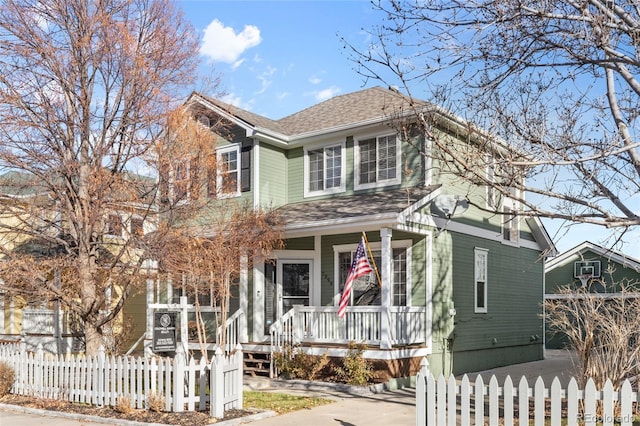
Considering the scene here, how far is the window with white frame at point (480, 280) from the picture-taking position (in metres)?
17.3

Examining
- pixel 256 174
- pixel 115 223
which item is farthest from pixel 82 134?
pixel 256 174

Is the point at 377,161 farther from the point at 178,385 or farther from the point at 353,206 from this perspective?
the point at 178,385

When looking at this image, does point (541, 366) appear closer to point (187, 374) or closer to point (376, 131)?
point (376, 131)

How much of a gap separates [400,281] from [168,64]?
7.59 meters

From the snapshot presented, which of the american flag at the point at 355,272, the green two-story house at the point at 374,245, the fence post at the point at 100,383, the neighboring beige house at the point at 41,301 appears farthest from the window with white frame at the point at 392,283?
the fence post at the point at 100,383

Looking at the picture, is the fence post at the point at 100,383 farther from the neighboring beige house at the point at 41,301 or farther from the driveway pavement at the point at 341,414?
the neighboring beige house at the point at 41,301

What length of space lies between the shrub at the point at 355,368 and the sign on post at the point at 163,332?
147 inches

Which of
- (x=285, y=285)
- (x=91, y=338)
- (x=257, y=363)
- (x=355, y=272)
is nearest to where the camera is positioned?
(x=91, y=338)

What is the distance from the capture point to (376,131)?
55.2ft

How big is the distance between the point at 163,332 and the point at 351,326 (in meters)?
4.39

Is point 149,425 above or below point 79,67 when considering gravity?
below

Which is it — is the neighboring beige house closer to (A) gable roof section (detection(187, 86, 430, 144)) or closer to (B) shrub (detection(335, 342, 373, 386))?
(A) gable roof section (detection(187, 86, 430, 144))

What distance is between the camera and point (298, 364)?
14.4 meters

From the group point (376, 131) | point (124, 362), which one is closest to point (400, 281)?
point (376, 131)
